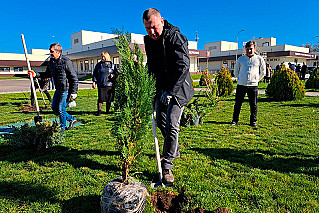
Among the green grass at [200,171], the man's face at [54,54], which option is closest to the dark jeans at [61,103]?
the green grass at [200,171]

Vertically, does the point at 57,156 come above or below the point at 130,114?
below

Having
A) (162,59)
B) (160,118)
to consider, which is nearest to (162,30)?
(162,59)

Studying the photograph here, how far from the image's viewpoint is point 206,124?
6.43 m

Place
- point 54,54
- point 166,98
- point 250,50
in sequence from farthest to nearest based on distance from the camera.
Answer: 1. point 250,50
2. point 54,54
3. point 166,98

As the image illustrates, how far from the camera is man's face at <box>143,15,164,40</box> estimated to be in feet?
8.51

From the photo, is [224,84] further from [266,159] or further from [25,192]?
[25,192]

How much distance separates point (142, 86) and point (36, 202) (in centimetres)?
191

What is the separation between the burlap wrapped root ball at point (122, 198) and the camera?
81.0 inches

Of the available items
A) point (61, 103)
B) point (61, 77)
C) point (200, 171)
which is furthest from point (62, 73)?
point (200, 171)

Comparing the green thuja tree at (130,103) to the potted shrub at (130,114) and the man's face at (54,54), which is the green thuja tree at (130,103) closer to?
the potted shrub at (130,114)

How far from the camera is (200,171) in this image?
133 inches

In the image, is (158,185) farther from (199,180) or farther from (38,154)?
(38,154)

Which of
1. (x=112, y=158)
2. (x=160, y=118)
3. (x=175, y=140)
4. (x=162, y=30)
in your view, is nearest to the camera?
(x=162, y=30)

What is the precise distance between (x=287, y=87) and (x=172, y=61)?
9138 mm
